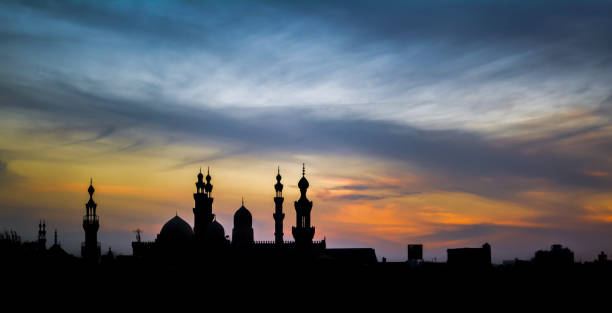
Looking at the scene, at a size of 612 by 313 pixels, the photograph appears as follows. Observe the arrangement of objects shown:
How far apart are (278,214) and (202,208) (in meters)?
9.51

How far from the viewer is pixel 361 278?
65875 millimetres

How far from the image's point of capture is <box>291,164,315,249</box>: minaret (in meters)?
69.4

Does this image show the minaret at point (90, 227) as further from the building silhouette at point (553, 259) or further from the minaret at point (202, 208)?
the building silhouette at point (553, 259)

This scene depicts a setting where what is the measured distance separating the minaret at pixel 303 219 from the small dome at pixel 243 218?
22.9 metres

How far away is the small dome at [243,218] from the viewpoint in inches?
3632

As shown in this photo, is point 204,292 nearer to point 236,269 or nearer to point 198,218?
point 236,269

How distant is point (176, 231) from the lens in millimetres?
81500

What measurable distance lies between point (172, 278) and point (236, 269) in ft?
20.6

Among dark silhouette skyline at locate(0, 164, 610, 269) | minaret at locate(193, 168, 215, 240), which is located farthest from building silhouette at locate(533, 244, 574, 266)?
minaret at locate(193, 168, 215, 240)

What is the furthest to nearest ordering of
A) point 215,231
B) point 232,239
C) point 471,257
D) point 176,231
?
point 232,239
point 215,231
point 176,231
point 471,257

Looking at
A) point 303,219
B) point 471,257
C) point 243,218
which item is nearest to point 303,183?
point 303,219

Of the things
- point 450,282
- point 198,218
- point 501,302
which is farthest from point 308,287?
point 198,218

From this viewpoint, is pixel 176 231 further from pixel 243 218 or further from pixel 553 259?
pixel 553 259

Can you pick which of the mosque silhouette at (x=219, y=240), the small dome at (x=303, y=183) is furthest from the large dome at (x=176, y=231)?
the small dome at (x=303, y=183)
